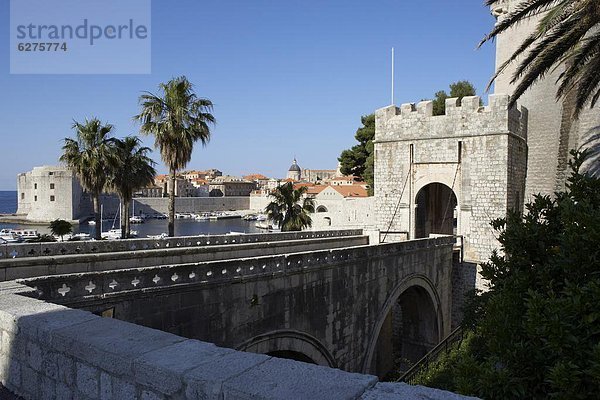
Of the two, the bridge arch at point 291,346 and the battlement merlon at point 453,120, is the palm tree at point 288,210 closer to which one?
the battlement merlon at point 453,120

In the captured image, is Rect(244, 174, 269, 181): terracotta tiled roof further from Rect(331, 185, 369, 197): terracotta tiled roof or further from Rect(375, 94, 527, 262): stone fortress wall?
Rect(375, 94, 527, 262): stone fortress wall

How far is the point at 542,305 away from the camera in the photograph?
4090 mm

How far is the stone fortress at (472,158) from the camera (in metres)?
17.7

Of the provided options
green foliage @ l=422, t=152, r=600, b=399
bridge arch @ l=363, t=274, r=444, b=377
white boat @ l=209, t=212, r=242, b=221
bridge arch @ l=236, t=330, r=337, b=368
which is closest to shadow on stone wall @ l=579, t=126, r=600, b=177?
bridge arch @ l=363, t=274, r=444, b=377

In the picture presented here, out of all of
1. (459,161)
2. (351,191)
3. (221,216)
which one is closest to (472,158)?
(459,161)

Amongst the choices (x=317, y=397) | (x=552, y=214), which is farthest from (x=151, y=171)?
(x=317, y=397)

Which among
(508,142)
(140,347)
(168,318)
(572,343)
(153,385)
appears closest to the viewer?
(153,385)

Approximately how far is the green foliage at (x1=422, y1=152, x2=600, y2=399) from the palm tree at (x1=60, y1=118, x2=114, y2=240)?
60.7ft

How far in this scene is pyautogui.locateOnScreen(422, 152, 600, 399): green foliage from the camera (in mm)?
3836

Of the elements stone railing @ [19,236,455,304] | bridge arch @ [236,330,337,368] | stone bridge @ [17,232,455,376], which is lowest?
bridge arch @ [236,330,337,368]

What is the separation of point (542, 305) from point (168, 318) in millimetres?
5507

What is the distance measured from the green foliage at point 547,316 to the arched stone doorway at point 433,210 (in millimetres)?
15004

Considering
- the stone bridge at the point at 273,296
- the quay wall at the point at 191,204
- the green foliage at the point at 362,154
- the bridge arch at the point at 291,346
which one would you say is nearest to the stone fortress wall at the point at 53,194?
the quay wall at the point at 191,204

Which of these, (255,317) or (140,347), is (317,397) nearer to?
(140,347)
